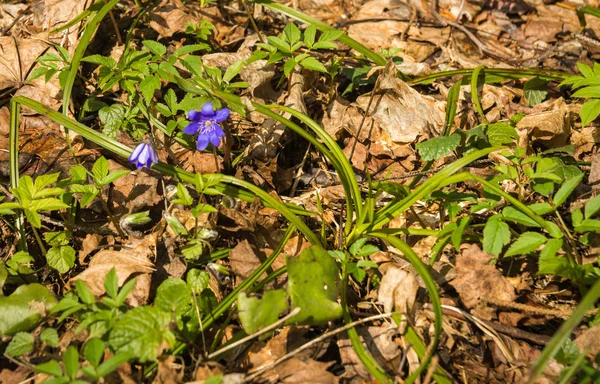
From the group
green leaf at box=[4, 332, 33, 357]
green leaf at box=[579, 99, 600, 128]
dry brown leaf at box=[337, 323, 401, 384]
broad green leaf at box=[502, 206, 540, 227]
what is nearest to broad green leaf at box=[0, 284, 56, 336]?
green leaf at box=[4, 332, 33, 357]

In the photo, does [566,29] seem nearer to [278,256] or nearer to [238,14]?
[238,14]

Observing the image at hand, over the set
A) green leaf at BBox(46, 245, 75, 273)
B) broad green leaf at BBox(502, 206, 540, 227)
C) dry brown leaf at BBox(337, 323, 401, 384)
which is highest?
broad green leaf at BBox(502, 206, 540, 227)

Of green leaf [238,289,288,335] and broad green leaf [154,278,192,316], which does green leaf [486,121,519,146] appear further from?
broad green leaf [154,278,192,316]

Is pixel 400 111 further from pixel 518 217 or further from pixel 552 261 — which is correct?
pixel 552 261

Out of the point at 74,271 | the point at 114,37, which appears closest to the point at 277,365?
the point at 74,271

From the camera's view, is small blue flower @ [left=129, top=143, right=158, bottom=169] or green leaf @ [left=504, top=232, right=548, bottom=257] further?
small blue flower @ [left=129, top=143, right=158, bottom=169]

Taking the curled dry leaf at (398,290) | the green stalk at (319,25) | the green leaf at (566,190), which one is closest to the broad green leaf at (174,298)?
the curled dry leaf at (398,290)
